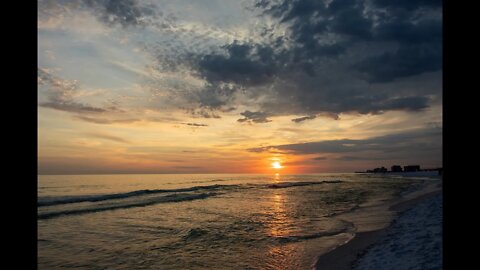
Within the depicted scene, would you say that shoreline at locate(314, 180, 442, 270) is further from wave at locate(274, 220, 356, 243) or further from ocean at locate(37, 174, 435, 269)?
wave at locate(274, 220, 356, 243)

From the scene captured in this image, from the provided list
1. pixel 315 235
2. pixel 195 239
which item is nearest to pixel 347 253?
pixel 315 235

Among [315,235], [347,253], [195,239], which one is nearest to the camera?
[347,253]

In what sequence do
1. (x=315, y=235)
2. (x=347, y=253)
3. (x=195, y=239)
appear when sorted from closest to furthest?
1. (x=347, y=253)
2. (x=315, y=235)
3. (x=195, y=239)

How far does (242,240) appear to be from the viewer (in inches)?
639

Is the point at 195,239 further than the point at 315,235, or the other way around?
the point at 195,239

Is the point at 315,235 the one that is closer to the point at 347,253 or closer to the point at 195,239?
the point at 347,253

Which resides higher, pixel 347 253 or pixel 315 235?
pixel 347 253

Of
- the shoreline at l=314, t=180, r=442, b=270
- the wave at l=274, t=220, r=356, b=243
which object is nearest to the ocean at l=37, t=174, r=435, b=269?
the wave at l=274, t=220, r=356, b=243

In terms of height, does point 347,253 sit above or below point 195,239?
above

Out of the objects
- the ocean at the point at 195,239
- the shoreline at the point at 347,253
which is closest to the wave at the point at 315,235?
the ocean at the point at 195,239

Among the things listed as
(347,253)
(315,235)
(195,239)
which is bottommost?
(195,239)
